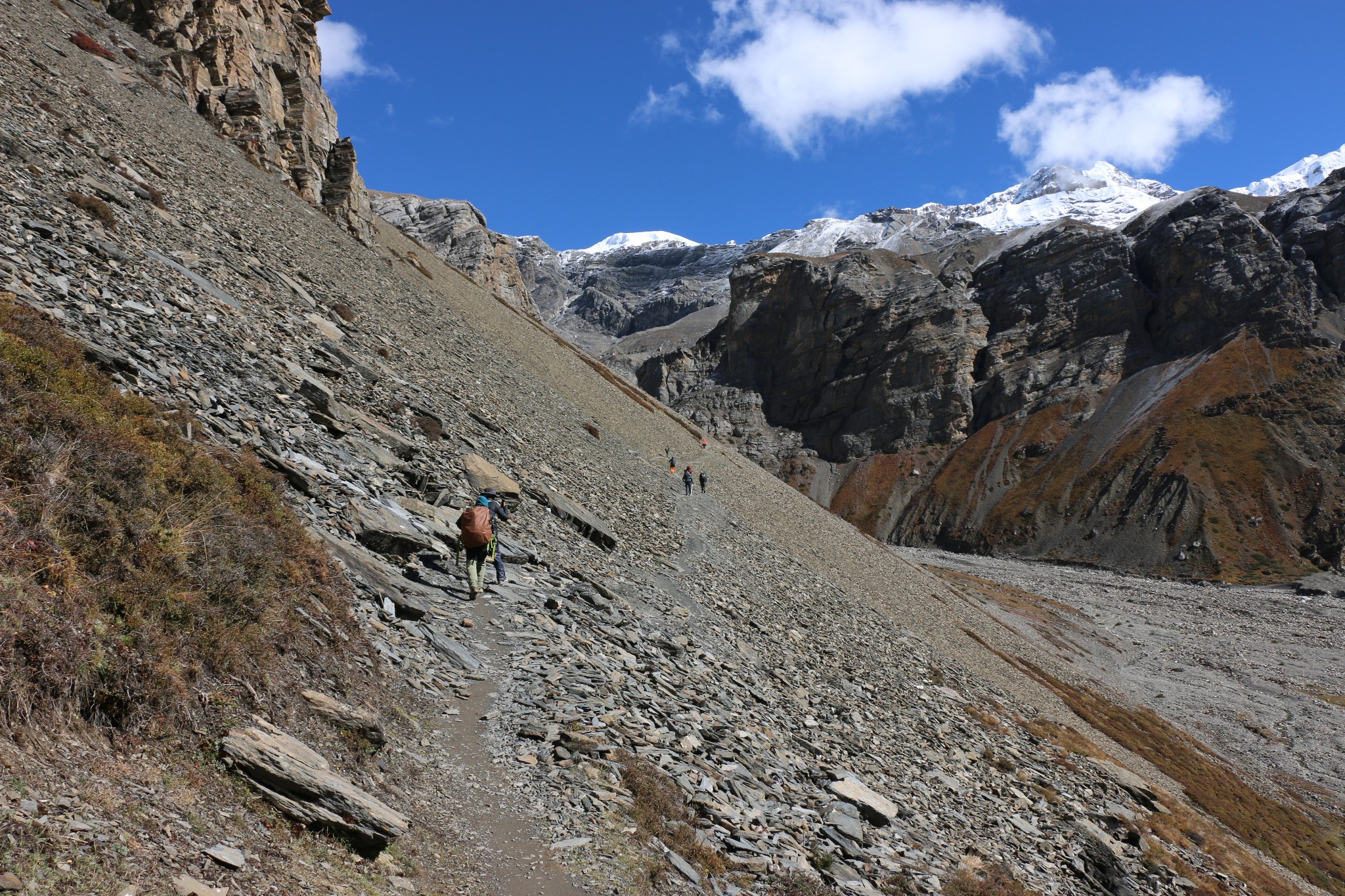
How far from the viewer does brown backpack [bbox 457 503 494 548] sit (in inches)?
558

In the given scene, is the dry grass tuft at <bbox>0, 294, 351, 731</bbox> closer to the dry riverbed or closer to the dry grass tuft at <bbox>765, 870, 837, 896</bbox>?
the dry grass tuft at <bbox>765, 870, 837, 896</bbox>

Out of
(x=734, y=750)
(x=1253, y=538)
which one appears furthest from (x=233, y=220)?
(x=1253, y=538)

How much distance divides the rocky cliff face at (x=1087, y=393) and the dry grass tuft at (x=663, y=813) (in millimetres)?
121279

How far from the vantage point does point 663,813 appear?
934cm

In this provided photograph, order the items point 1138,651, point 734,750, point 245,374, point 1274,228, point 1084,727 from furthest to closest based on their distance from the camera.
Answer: point 1274,228
point 1138,651
point 1084,727
point 245,374
point 734,750

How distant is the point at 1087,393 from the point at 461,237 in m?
133

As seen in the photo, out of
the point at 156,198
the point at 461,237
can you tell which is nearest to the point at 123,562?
the point at 156,198

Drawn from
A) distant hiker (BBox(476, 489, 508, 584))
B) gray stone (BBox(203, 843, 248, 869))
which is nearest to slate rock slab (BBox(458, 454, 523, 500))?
distant hiker (BBox(476, 489, 508, 584))

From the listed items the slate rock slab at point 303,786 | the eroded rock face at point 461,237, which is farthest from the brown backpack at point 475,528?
the eroded rock face at point 461,237

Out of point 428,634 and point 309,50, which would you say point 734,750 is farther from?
point 309,50

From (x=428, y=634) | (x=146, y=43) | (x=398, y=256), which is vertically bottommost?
(x=428, y=634)

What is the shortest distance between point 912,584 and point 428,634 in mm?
45826

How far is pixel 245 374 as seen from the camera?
1560 cm

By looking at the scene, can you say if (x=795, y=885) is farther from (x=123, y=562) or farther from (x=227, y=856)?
(x=123, y=562)
